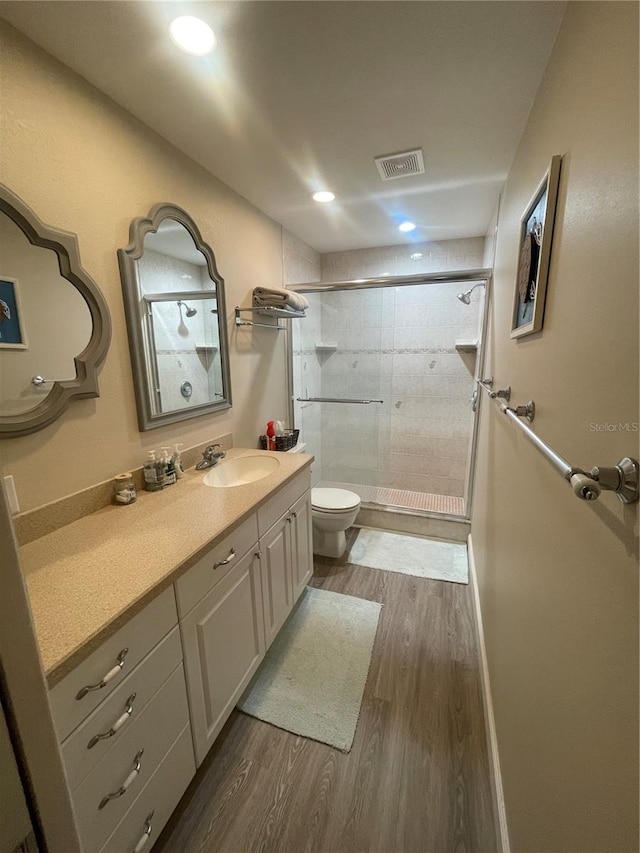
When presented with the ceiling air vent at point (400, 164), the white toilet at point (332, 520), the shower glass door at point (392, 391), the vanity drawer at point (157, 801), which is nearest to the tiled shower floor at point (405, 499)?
the shower glass door at point (392, 391)

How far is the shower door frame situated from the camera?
2.18 m

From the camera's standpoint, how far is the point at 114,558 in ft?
3.18

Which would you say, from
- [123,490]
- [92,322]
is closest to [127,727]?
[123,490]

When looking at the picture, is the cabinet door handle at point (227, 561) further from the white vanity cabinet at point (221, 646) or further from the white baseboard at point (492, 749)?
the white baseboard at point (492, 749)

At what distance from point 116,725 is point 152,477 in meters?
0.84

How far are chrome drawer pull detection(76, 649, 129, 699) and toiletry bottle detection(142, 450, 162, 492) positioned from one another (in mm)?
730

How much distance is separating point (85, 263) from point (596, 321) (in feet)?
5.05

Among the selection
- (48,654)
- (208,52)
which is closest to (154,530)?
(48,654)

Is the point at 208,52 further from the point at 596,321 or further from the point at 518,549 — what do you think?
the point at 518,549

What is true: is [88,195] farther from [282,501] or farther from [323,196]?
[282,501]

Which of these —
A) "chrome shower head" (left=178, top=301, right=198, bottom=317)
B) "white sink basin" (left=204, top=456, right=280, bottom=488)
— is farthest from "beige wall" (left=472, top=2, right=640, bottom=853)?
"chrome shower head" (left=178, top=301, right=198, bottom=317)

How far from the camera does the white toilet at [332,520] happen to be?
230cm

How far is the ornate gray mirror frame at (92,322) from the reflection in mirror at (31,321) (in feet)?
0.06

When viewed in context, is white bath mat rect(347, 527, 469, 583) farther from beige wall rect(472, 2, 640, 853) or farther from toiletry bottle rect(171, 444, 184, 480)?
toiletry bottle rect(171, 444, 184, 480)
